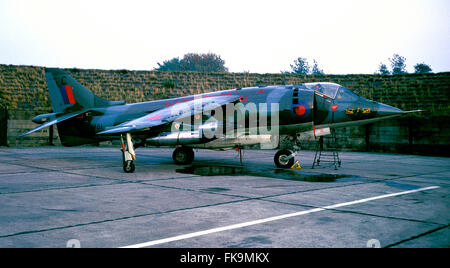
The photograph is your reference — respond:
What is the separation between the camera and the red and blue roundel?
43.9 ft

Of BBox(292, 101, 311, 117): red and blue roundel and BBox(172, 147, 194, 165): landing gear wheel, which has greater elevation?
BBox(292, 101, 311, 117): red and blue roundel

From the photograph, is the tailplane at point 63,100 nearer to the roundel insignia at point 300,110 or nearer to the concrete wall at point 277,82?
the roundel insignia at point 300,110

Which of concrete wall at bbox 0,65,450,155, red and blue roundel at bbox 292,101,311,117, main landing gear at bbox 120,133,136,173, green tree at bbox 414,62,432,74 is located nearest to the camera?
main landing gear at bbox 120,133,136,173

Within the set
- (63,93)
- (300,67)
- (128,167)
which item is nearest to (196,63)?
(300,67)

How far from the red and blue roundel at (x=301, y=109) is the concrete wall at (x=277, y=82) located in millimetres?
11889

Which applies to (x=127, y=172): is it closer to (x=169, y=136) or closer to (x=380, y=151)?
(x=169, y=136)

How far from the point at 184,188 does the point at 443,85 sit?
3566cm

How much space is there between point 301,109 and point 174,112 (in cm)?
460

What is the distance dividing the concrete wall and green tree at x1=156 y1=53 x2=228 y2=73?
56.7 meters

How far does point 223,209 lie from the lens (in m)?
7.17

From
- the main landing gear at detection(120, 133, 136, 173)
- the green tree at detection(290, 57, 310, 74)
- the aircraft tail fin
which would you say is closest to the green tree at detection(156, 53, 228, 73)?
the green tree at detection(290, 57, 310, 74)

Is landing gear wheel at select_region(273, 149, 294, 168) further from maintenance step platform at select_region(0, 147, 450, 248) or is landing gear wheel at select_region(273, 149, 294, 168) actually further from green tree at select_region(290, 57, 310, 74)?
green tree at select_region(290, 57, 310, 74)
